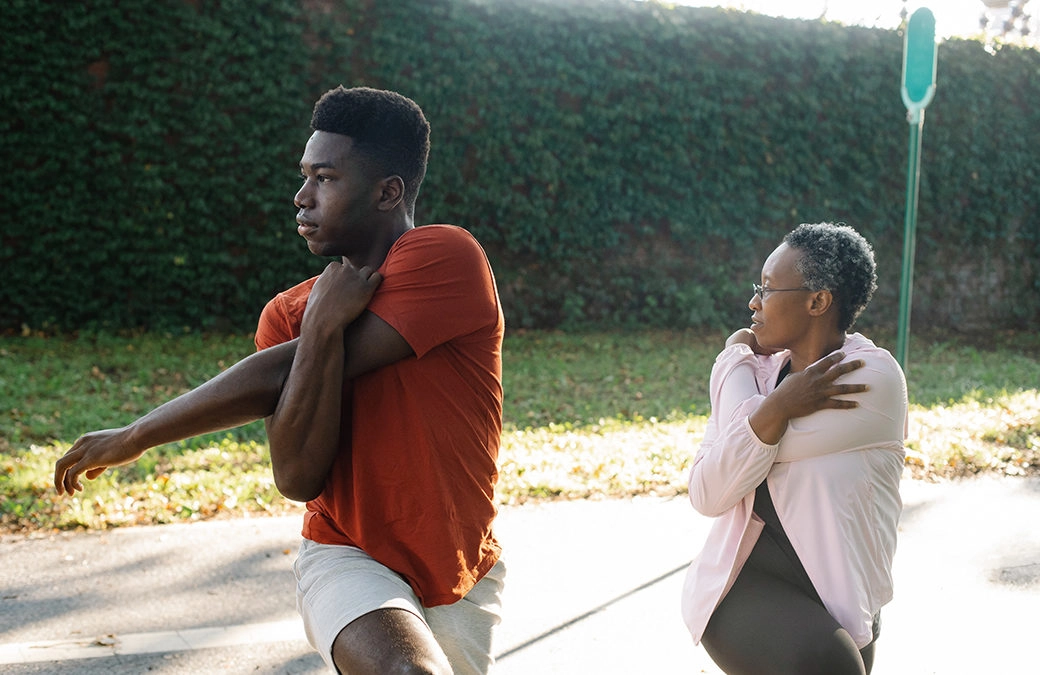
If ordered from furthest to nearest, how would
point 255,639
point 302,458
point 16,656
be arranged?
point 255,639
point 16,656
point 302,458

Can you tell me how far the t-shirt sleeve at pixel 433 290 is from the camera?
2338mm

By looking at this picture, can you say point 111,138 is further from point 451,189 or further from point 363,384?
point 363,384

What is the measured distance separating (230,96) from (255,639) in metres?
7.86

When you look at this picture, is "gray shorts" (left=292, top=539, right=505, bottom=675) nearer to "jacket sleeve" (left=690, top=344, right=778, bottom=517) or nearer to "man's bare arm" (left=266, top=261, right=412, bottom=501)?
"man's bare arm" (left=266, top=261, right=412, bottom=501)

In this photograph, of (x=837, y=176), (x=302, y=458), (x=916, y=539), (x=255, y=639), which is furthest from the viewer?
(x=837, y=176)

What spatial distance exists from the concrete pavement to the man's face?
221cm

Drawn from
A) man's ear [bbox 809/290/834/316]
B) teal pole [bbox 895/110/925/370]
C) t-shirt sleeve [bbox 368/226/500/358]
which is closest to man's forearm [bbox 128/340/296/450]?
t-shirt sleeve [bbox 368/226/500/358]

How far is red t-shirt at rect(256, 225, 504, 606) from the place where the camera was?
2326mm

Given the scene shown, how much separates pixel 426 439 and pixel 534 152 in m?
10.5

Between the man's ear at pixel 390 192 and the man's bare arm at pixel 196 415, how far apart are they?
1.43 ft

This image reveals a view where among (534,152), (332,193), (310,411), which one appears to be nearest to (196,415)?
(310,411)

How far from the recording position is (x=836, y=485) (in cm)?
274

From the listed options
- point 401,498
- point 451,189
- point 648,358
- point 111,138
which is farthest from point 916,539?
point 111,138

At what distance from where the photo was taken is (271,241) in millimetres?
11219
